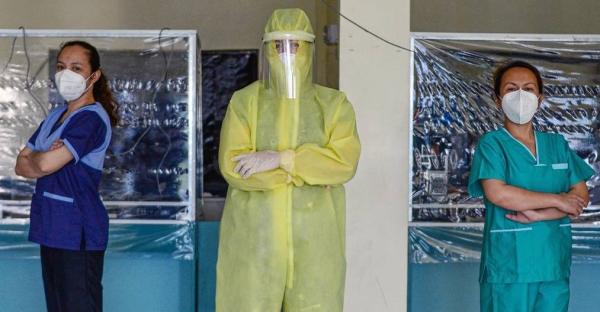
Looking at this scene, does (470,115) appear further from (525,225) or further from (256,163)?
(256,163)

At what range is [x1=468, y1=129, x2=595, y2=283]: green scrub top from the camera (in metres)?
2.47

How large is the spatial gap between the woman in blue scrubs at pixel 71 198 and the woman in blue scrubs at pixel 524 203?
4.06ft

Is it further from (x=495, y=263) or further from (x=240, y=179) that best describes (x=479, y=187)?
(x=240, y=179)

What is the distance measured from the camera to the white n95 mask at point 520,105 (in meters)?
2.54

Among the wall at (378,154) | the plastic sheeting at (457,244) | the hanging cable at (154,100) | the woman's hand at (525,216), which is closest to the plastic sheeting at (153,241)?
the hanging cable at (154,100)

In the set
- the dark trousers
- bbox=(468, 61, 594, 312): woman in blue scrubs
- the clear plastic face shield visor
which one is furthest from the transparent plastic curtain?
the dark trousers

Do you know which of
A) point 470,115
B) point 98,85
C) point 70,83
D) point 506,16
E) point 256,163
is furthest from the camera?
point 506,16

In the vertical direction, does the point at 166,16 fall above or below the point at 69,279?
above

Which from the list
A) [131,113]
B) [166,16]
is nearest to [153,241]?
[131,113]

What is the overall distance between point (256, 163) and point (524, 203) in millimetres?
838

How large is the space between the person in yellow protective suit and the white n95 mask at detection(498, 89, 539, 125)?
20.5 inches

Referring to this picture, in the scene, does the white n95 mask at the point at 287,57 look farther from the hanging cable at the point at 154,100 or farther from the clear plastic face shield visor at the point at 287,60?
the hanging cable at the point at 154,100

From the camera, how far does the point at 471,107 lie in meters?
3.31

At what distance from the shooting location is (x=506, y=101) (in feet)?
8.42
